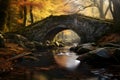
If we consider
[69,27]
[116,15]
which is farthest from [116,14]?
[69,27]

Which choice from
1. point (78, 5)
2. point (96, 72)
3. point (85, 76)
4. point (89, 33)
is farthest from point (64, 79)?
point (78, 5)

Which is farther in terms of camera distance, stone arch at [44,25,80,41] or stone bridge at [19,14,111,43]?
stone arch at [44,25,80,41]

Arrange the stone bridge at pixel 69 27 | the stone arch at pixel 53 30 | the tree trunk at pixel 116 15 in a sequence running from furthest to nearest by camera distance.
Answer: the stone arch at pixel 53 30, the stone bridge at pixel 69 27, the tree trunk at pixel 116 15

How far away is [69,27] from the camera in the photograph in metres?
29.9

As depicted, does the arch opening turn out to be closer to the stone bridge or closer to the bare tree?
the stone bridge

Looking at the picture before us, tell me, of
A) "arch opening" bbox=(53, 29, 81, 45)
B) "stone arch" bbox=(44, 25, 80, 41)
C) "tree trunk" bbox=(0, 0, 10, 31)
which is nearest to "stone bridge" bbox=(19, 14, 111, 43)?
"stone arch" bbox=(44, 25, 80, 41)

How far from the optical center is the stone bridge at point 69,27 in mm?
26719

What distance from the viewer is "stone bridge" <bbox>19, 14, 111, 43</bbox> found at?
26.7 meters

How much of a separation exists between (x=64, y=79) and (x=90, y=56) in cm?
504

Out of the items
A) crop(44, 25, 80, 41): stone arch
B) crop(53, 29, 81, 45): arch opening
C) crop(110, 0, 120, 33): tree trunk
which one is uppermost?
crop(110, 0, 120, 33): tree trunk

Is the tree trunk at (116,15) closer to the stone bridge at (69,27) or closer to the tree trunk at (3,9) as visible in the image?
the stone bridge at (69,27)

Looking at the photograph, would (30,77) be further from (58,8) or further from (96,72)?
(58,8)

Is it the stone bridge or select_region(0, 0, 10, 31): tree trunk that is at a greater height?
select_region(0, 0, 10, 31): tree trunk

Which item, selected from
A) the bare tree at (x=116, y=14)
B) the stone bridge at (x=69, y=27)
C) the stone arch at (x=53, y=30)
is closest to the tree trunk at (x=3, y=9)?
the stone bridge at (x=69, y=27)
